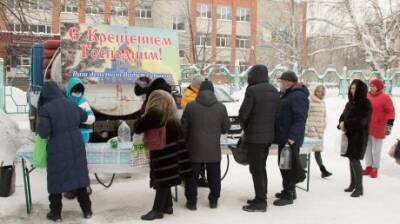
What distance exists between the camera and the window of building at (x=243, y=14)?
50884 millimetres

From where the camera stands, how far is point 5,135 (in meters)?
6.93

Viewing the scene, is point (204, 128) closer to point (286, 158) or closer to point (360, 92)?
point (286, 158)

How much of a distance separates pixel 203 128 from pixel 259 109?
2.31ft

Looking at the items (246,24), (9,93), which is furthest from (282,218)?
(246,24)

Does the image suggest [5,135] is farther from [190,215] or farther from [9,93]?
[9,93]

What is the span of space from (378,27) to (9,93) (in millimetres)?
18732

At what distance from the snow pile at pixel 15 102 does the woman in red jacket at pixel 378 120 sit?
46.2 feet

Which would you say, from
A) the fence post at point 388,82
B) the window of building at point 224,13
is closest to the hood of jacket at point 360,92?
the fence post at point 388,82

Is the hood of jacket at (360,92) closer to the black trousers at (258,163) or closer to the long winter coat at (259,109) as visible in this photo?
the long winter coat at (259,109)

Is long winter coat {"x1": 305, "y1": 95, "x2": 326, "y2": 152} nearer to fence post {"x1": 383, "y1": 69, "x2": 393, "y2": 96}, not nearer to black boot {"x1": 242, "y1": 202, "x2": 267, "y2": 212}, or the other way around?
black boot {"x1": 242, "y1": 202, "x2": 267, "y2": 212}

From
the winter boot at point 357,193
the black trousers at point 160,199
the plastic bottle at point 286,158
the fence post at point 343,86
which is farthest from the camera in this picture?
the fence post at point 343,86

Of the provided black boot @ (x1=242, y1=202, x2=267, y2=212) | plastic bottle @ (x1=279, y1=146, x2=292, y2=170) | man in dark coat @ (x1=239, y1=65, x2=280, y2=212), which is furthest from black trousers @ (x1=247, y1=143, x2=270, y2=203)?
plastic bottle @ (x1=279, y1=146, x2=292, y2=170)

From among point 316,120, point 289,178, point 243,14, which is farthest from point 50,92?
point 243,14

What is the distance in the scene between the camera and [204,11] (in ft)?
159
